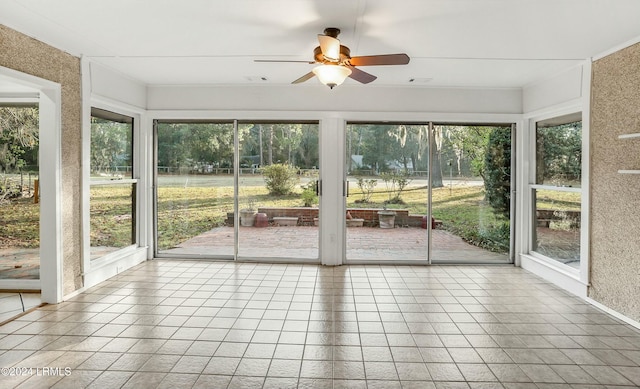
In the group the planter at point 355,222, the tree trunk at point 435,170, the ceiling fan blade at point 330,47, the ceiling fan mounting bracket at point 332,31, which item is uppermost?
the ceiling fan mounting bracket at point 332,31

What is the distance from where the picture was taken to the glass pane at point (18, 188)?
4.27m

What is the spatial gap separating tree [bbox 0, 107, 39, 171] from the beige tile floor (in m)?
1.64

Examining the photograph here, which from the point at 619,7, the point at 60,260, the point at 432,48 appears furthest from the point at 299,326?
the point at 619,7

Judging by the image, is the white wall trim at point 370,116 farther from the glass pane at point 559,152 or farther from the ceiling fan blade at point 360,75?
the ceiling fan blade at point 360,75

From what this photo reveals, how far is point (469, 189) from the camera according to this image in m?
5.60

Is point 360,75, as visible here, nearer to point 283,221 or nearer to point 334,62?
point 334,62

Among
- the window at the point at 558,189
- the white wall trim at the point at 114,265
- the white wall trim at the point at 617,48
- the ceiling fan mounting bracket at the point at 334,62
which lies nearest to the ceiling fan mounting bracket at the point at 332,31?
the ceiling fan mounting bracket at the point at 334,62

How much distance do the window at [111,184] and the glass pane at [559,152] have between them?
5.43 m

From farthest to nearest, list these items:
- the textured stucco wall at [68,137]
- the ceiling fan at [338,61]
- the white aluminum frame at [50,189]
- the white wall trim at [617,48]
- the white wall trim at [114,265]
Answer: the white wall trim at [114,265]
the white aluminum frame at [50,189]
the textured stucco wall at [68,137]
the white wall trim at [617,48]
the ceiling fan at [338,61]

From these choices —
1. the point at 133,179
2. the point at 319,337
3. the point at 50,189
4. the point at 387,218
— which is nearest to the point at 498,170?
the point at 387,218

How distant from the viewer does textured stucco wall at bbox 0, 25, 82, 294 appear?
3617 mm

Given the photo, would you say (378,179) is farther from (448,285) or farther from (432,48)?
(432,48)

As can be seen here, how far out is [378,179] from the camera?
18.2 feet

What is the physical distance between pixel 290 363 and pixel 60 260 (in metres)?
2.65
